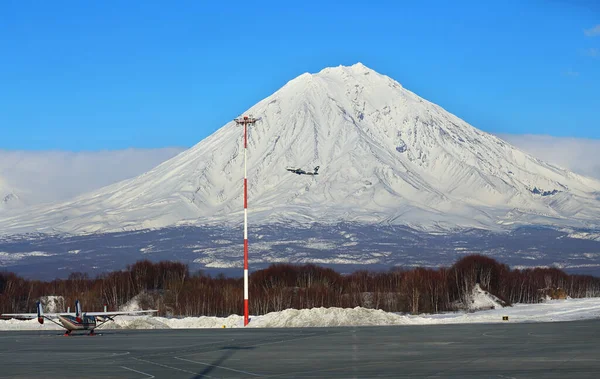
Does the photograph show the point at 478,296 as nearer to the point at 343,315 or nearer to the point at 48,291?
the point at 343,315

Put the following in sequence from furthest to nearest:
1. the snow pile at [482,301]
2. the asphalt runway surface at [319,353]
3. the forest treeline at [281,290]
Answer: the snow pile at [482,301] < the forest treeline at [281,290] < the asphalt runway surface at [319,353]

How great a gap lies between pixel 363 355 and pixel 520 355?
5886mm

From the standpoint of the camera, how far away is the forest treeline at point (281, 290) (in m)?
100

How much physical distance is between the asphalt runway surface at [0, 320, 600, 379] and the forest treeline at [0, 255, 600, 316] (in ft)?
128

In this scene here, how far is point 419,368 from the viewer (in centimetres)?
3569

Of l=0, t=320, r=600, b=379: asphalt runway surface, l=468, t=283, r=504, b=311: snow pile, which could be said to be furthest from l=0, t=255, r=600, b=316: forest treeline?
l=0, t=320, r=600, b=379: asphalt runway surface

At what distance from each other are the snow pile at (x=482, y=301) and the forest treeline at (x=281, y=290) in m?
0.74

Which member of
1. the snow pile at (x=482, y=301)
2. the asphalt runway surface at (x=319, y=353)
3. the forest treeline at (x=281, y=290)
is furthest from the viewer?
the snow pile at (x=482, y=301)

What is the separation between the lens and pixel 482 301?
10350cm

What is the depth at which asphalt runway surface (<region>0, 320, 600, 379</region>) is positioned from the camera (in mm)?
35125

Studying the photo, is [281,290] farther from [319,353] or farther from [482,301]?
[319,353]

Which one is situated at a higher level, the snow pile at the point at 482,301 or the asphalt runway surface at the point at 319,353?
the snow pile at the point at 482,301

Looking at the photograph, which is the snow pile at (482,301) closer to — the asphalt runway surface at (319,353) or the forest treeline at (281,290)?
the forest treeline at (281,290)

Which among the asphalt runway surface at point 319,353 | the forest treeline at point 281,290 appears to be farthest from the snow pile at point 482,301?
the asphalt runway surface at point 319,353
